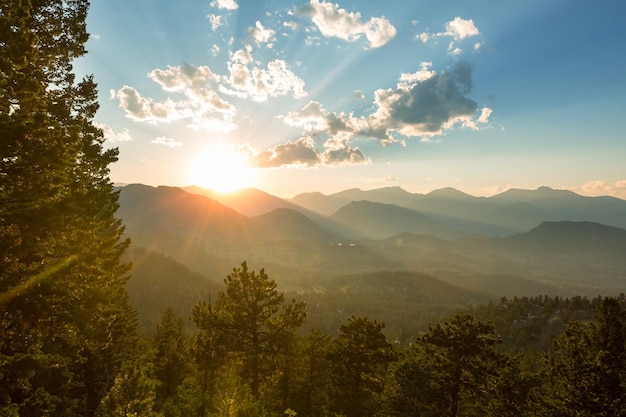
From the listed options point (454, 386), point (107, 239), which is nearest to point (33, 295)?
point (107, 239)

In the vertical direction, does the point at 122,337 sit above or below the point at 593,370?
below

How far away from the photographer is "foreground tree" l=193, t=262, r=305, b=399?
972 inches

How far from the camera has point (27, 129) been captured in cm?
1069

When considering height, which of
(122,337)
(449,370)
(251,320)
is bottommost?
(122,337)

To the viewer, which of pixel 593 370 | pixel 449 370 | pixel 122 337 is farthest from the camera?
pixel 122 337

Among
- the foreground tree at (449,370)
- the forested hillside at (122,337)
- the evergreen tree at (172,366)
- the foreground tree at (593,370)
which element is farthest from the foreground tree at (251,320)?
the foreground tree at (593,370)

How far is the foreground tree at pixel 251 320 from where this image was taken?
81.0 feet

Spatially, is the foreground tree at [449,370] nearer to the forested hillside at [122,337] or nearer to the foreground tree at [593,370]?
the forested hillside at [122,337]

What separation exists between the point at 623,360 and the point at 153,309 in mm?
222478

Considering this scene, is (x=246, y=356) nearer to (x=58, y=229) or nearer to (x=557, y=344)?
(x=58, y=229)

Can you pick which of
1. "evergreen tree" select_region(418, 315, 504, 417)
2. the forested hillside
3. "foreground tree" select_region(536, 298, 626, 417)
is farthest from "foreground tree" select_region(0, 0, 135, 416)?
"foreground tree" select_region(536, 298, 626, 417)

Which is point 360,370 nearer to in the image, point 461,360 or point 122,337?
point 461,360

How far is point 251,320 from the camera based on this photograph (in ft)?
80.9

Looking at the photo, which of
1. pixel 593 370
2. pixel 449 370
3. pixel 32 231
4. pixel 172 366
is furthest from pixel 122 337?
pixel 593 370
